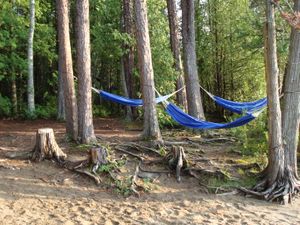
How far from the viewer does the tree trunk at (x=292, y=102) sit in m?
4.32

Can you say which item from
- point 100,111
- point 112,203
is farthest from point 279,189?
point 100,111

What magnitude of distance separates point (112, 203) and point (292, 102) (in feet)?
7.57

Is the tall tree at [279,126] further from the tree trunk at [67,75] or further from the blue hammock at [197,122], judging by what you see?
the tree trunk at [67,75]

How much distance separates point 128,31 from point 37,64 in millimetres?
→ 5152

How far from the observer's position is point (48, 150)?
183 inches

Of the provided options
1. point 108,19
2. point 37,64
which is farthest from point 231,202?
point 37,64

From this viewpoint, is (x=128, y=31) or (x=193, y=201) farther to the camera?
(x=128, y=31)

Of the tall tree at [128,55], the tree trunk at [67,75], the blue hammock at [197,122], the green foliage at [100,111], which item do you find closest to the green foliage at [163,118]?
the tall tree at [128,55]

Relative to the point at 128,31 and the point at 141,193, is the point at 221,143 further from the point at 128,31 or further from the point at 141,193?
the point at 128,31

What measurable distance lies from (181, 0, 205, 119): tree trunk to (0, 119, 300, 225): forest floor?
7.81ft

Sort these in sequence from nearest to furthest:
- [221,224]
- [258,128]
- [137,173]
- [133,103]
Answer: [221,224], [137,173], [258,128], [133,103]

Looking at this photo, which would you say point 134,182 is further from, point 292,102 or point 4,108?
point 4,108

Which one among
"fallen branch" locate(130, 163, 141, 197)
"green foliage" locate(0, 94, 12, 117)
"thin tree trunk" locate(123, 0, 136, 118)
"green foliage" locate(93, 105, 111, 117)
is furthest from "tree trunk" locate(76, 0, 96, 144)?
"green foliage" locate(93, 105, 111, 117)

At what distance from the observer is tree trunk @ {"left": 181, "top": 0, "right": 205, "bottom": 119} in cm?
710
